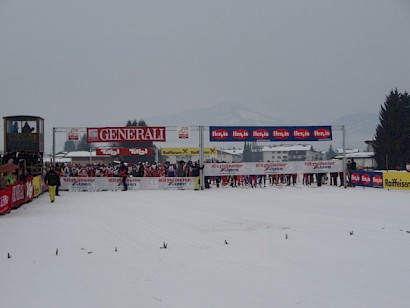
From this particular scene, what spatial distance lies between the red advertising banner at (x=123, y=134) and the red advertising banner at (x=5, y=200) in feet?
39.0

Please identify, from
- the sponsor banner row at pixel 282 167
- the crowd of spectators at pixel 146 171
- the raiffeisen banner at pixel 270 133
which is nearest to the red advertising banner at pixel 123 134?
the crowd of spectators at pixel 146 171

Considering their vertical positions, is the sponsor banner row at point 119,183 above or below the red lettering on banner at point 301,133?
below

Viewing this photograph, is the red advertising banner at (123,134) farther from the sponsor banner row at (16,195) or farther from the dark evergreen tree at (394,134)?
the dark evergreen tree at (394,134)

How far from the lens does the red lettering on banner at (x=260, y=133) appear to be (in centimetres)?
2769

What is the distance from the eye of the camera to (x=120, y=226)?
1134 cm

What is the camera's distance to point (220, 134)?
88.9 ft

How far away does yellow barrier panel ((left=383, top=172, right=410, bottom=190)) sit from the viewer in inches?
869

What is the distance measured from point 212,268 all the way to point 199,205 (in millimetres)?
10153

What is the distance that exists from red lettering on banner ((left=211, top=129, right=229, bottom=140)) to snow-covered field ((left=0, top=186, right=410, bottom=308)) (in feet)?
44.4

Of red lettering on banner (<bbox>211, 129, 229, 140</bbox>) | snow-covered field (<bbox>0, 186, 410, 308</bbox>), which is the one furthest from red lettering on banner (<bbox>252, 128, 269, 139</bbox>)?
snow-covered field (<bbox>0, 186, 410, 308</bbox>)

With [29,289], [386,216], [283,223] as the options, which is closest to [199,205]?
[283,223]

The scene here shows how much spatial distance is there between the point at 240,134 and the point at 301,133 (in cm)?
425

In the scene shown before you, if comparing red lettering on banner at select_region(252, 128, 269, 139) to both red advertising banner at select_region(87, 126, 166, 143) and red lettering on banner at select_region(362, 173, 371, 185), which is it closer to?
red advertising banner at select_region(87, 126, 166, 143)

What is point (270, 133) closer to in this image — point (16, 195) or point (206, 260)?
point (16, 195)
